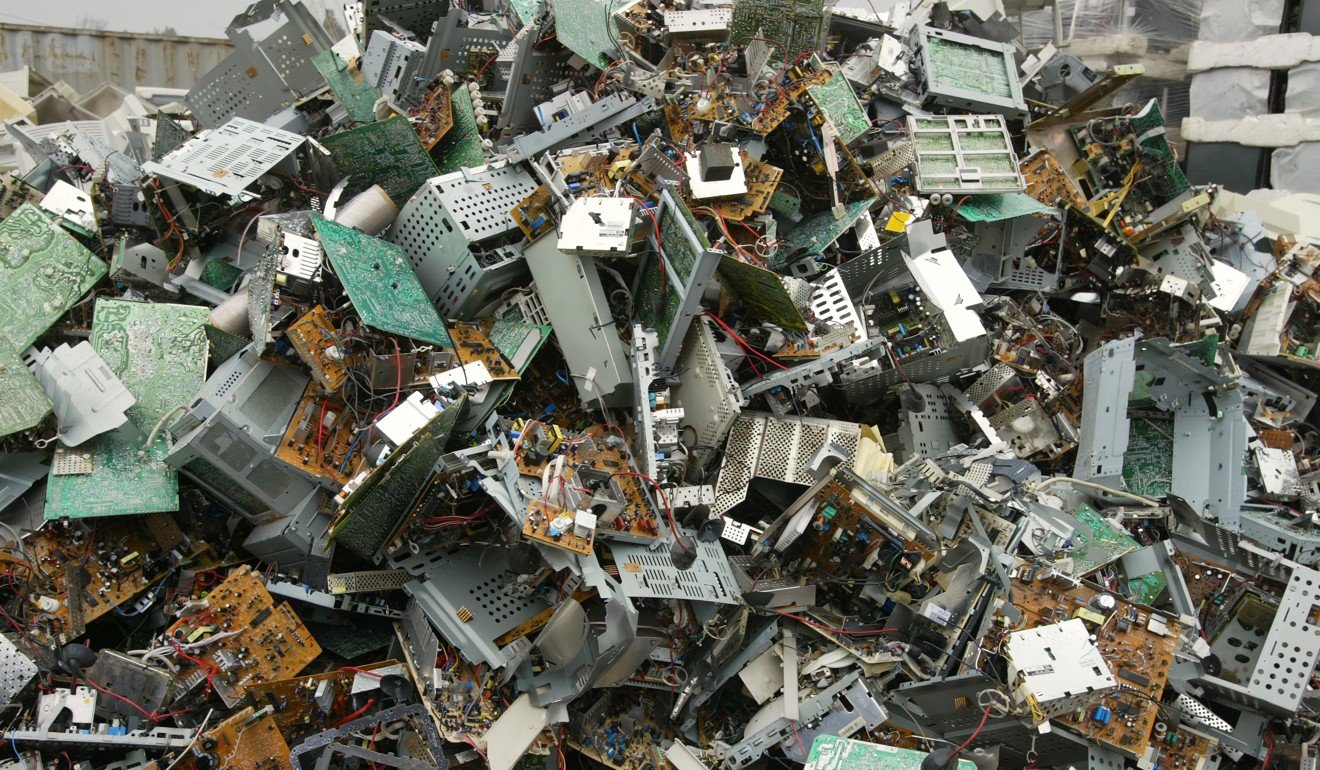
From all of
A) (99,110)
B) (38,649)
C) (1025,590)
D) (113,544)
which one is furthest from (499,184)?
(99,110)

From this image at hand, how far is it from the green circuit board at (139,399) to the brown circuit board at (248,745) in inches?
41.9

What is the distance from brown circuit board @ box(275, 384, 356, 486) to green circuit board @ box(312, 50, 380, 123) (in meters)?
2.19

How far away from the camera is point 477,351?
15.1ft

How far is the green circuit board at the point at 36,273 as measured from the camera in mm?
4590

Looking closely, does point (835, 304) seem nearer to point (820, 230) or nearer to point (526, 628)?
point (820, 230)

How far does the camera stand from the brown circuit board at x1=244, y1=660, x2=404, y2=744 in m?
3.93

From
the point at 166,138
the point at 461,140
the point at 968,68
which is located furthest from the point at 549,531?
the point at 968,68

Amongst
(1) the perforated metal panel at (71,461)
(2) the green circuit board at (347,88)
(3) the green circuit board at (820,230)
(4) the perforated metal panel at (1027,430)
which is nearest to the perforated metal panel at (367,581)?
(1) the perforated metal panel at (71,461)

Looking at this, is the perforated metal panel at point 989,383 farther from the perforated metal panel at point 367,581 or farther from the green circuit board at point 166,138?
the green circuit board at point 166,138

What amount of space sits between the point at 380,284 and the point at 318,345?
1.47 ft

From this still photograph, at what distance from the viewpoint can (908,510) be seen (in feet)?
13.7

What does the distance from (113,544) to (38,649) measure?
0.53 metres

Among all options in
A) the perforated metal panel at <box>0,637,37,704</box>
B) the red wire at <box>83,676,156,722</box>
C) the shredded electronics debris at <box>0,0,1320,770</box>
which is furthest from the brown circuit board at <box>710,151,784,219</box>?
the perforated metal panel at <box>0,637,37,704</box>

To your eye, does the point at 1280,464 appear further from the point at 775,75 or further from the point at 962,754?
the point at 775,75
